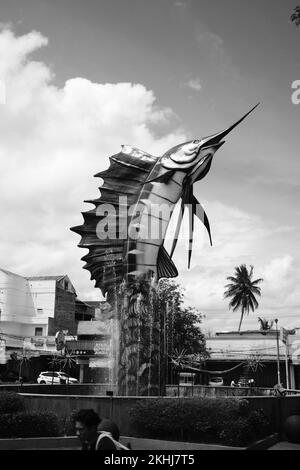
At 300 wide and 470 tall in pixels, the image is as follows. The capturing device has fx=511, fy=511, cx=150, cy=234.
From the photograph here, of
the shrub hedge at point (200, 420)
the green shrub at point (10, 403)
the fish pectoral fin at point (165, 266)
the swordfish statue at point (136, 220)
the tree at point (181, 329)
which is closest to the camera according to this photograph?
the shrub hedge at point (200, 420)

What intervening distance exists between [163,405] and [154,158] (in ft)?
31.9

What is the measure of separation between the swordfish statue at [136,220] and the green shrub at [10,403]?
5750 mm

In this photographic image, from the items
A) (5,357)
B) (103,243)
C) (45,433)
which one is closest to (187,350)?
(5,357)

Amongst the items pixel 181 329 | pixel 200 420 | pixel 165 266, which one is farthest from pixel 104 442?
pixel 181 329

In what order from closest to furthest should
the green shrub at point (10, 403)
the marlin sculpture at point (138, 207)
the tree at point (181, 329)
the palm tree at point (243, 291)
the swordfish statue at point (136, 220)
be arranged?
the green shrub at point (10, 403), the swordfish statue at point (136, 220), the marlin sculpture at point (138, 207), the tree at point (181, 329), the palm tree at point (243, 291)

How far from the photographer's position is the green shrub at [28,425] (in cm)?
1065

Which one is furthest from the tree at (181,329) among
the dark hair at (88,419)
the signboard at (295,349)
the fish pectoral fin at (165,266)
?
the dark hair at (88,419)

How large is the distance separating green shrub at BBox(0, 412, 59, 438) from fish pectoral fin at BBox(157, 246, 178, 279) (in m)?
7.82

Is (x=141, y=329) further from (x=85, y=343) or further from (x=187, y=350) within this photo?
(x=85, y=343)

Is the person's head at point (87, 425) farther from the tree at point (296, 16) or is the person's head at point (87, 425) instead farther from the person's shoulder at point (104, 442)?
the tree at point (296, 16)

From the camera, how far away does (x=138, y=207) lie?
1805 cm

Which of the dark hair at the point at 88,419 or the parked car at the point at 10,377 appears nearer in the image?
the dark hair at the point at 88,419

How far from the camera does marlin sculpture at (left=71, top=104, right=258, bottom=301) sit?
698 inches

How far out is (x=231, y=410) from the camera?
35.9ft
